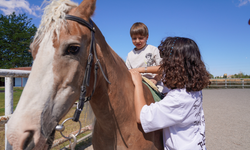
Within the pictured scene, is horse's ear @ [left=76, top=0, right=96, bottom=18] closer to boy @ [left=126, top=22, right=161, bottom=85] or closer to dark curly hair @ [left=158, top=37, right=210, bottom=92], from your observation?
dark curly hair @ [left=158, top=37, right=210, bottom=92]

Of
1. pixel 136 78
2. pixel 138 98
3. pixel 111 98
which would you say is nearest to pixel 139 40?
pixel 136 78

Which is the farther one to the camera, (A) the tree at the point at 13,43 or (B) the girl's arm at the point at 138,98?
(A) the tree at the point at 13,43

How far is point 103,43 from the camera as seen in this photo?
4.67 feet

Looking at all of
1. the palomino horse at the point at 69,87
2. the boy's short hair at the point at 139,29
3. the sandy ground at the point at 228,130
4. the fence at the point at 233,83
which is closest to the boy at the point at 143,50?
the boy's short hair at the point at 139,29

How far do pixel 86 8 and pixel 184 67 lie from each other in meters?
1.13

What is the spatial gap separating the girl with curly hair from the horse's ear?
2.91ft

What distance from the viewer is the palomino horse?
0.90 metres

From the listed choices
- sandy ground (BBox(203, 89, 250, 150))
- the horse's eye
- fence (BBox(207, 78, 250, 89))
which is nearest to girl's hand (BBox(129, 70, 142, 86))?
the horse's eye

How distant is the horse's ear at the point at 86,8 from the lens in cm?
127

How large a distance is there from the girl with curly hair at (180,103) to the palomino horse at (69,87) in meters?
0.20

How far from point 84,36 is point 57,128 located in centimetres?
73

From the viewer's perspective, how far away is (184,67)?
59.9 inches

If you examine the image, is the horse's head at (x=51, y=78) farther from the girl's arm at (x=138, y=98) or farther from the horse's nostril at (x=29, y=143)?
the girl's arm at (x=138, y=98)

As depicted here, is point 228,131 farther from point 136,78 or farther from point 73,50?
point 73,50
